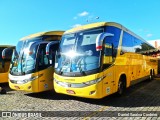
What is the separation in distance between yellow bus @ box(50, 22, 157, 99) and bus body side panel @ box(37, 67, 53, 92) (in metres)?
1.26

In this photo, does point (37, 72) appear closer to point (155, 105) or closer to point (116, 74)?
point (116, 74)

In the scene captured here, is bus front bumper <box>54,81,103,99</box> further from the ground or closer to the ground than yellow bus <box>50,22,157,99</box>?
closer to the ground

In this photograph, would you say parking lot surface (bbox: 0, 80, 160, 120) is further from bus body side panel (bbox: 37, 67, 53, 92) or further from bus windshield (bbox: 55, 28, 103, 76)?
bus windshield (bbox: 55, 28, 103, 76)

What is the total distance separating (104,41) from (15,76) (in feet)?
16.0

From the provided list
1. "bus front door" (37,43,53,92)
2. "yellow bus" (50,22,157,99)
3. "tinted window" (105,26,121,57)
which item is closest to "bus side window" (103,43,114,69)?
"yellow bus" (50,22,157,99)

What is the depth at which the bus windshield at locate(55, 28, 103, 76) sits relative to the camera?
926 centimetres

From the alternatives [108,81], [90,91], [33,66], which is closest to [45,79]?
[33,66]

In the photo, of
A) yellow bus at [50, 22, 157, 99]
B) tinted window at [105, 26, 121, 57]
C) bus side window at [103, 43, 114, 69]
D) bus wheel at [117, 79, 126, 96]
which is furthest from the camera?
bus wheel at [117, 79, 126, 96]

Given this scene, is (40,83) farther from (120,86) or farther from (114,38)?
(114,38)

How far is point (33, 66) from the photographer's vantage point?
11.2m

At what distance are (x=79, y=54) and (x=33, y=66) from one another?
8.89 ft

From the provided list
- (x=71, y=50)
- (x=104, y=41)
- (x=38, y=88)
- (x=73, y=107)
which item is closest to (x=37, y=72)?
(x=38, y=88)

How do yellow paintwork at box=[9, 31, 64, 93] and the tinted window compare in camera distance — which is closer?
the tinted window

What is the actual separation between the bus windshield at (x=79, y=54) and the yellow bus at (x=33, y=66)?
3.46ft
